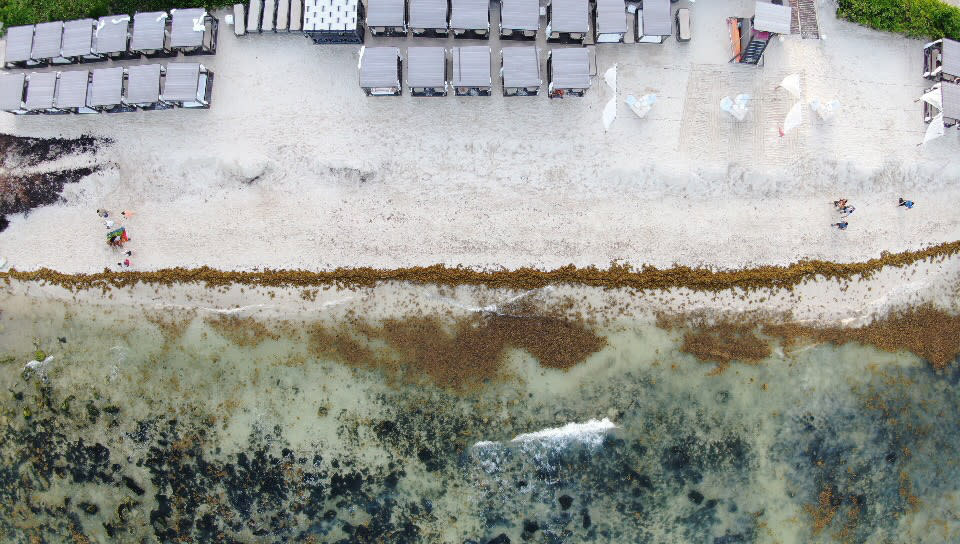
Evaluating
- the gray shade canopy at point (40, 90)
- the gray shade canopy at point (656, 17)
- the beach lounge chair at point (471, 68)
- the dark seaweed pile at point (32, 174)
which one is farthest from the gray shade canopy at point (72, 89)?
the gray shade canopy at point (656, 17)

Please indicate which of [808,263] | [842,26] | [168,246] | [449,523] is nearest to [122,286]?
[168,246]

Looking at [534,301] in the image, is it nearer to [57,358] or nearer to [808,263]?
[808,263]

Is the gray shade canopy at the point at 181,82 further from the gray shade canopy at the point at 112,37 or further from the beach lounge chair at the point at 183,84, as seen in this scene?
the gray shade canopy at the point at 112,37

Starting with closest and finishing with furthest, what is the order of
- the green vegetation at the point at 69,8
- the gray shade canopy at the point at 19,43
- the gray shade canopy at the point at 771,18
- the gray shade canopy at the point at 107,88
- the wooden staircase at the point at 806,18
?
the gray shade canopy at the point at 771,18 → the gray shade canopy at the point at 107,88 → the gray shade canopy at the point at 19,43 → the wooden staircase at the point at 806,18 → the green vegetation at the point at 69,8

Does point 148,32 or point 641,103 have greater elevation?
point 148,32

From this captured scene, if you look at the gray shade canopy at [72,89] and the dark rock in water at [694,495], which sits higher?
the gray shade canopy at [72,89]

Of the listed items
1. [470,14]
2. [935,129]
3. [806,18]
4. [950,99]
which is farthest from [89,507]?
[950,99]

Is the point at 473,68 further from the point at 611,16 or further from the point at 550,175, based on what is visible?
the point at 611,16
